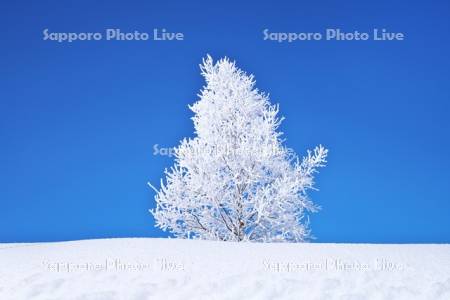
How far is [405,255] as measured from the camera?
7016 millimetres

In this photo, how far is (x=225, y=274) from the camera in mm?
5730

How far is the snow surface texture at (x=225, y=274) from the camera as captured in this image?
17.7 ft

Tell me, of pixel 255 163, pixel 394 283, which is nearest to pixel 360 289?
pixel 394 283

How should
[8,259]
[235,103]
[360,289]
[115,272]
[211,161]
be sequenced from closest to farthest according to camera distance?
[360,289] < [115,272] < [8,259] < [211,161] < [235,103]

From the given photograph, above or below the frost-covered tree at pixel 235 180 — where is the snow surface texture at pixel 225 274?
below

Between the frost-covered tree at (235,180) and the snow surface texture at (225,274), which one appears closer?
the snow surface texture at (225,274)

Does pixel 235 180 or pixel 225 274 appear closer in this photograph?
pixel 225 274

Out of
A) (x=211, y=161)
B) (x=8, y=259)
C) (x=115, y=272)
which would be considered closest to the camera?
(x=115, y=272)

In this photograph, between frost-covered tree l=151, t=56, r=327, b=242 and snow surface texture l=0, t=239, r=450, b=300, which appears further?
frost-covered tree l=151, t=56, r=327, b=242

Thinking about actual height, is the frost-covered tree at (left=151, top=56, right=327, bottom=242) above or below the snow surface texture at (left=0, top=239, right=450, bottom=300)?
above

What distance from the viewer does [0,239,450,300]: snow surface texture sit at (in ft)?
17.7

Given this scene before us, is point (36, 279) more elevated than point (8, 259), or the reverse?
point (8, 259)

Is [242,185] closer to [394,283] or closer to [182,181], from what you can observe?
[182,181]

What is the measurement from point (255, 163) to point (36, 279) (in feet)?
25.4
